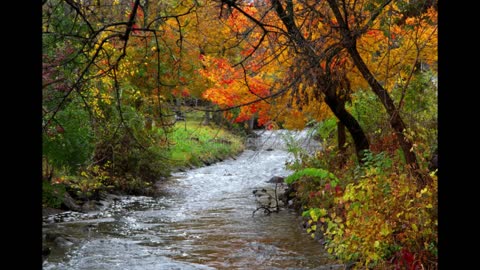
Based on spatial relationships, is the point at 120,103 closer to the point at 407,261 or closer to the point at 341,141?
the point at 341,141

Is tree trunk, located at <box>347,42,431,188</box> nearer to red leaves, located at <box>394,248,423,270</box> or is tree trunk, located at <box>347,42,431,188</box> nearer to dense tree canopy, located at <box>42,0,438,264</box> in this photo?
dense tree canopy, located at <box>42,0,438,264</box>

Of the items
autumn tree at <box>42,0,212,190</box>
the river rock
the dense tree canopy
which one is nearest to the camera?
the dense tree canopy

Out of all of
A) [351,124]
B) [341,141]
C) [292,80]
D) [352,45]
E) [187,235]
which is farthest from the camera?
[341,141]

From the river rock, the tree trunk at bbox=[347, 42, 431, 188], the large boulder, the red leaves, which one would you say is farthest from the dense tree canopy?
the river rock

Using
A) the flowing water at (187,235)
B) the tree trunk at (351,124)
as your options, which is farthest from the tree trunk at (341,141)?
the tree trunk at (351,124)

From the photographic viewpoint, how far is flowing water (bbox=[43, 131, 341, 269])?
10.0 meters

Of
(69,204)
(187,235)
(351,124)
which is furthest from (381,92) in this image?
(69,204)

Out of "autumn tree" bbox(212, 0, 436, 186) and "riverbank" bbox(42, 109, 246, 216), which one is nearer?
"autumn tree" bbox(212, 0, 436, 186)

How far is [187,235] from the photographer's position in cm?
1259

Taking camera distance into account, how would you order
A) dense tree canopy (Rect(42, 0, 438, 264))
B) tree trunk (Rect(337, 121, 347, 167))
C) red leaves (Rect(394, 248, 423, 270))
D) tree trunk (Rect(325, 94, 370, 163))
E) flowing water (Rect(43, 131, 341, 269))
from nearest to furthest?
red leaves (Rect(394, 248, 423, 270)) → dense tree canopy (Rect(42, 0, 438, 264)) → flowing water (Rect(43, 131, 341, 269)) → tree trunk (Rect(325, 94, 370, 163)) → tree trunk (Rect(337, 121, 347, 167))

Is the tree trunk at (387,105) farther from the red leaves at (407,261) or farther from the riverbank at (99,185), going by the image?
the riverbank at (99,185)

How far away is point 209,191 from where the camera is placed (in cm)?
2002

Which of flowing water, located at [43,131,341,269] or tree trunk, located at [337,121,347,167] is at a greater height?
tree trunk, located at [337,121,347,167]

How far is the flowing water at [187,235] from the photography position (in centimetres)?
1004
